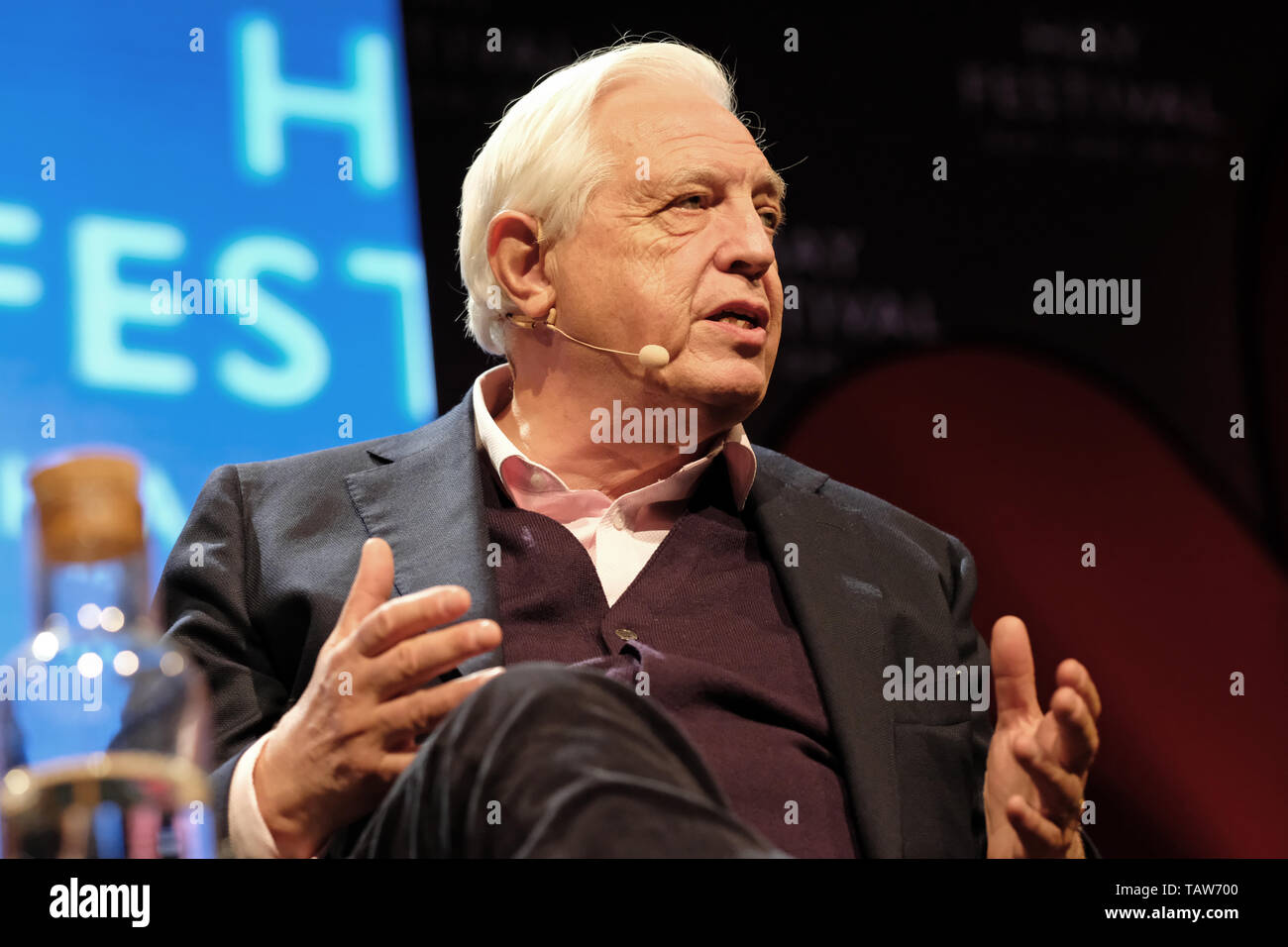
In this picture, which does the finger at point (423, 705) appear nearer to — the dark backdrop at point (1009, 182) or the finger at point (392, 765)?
the finger at point (392, 765)

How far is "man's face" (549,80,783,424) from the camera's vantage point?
2.00 meters

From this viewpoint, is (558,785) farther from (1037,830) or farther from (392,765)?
(1037,830)

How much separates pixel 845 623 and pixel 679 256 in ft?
1.99

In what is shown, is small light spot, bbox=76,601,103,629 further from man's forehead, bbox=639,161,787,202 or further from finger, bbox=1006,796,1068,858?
finger, bbox=1006,796,1068,858

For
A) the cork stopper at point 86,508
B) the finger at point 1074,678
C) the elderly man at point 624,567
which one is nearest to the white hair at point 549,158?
the elderly man at point 624,567

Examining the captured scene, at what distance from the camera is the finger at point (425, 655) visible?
56.7 inches

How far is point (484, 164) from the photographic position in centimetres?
223

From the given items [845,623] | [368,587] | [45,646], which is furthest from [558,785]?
[45,646]

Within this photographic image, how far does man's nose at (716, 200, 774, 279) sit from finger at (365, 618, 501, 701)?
0.80 metres

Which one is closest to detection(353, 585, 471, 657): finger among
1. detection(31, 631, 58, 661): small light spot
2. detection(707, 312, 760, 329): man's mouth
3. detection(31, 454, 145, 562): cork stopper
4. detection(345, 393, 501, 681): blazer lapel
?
detection(345, 393, 501, 681): blazer lapel

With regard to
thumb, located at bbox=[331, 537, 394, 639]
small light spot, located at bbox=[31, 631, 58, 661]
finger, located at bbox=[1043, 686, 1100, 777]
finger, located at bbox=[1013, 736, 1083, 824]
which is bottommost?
finger, located at bbox=[1013, 736, 1083, 824]

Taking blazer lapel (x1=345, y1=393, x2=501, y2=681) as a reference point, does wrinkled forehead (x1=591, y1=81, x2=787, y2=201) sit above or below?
above

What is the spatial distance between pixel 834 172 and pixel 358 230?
848mm
